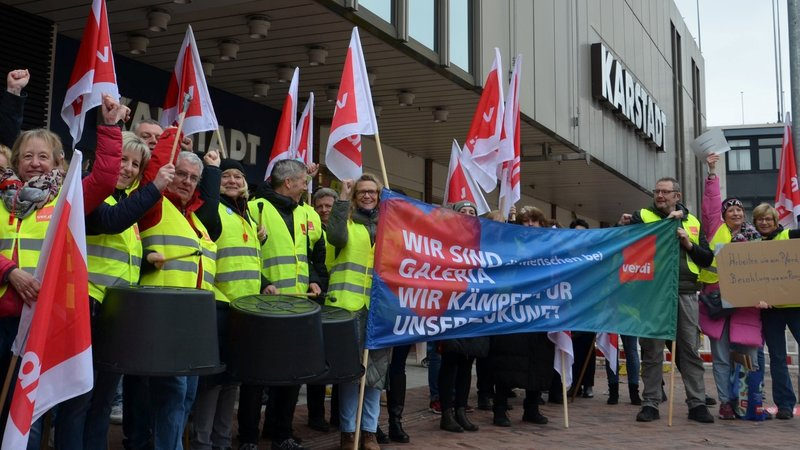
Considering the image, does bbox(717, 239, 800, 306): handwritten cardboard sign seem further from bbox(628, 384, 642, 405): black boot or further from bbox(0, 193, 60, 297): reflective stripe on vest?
bbox(0, 193, 60, 297): reflective stripe on vest

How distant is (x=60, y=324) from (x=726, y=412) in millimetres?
6670

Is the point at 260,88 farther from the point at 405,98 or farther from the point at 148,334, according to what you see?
the point at 148,334

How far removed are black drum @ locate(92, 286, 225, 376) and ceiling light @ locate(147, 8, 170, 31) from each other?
5.44 meters

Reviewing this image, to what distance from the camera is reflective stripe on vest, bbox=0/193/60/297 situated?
3902mm

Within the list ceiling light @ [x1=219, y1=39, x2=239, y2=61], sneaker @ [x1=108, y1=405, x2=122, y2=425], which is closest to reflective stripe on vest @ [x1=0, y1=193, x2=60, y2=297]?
sneaker @ [x1=108, y1=405, x2=122, y2=425]

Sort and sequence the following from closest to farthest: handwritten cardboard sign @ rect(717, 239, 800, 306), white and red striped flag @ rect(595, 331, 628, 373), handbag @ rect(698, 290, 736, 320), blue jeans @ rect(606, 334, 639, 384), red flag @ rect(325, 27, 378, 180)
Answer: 1. red flag @ rect(325, 27, 378, 180)
2. handwritten cardboard sign @ rect(717, 239, 800, 306)
3. handbag @ rect(698, 290, 736, 320)
4. white and red striped flag @ rect(595, 331, 628, 373)
5. blue jeans @ rect(606, 334, 639, 384)

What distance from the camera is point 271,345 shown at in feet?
14.9

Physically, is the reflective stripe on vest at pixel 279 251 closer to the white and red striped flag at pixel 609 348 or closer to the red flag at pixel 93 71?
the red flag at pixel 93 71

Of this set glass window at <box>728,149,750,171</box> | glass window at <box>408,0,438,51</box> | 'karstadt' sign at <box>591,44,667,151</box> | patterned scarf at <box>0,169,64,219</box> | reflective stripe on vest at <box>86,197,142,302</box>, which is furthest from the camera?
glass window at <box>728,149,750,171</box>

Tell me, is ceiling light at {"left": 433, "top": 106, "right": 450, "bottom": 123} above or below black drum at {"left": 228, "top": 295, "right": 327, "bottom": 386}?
above

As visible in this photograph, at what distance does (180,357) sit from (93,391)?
1.93ft

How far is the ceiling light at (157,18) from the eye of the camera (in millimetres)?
8711

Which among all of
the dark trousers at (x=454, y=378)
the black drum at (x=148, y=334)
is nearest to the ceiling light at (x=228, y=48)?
the dark trousers at (x=454, y=378)

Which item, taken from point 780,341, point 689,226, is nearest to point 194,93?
point 689,226
